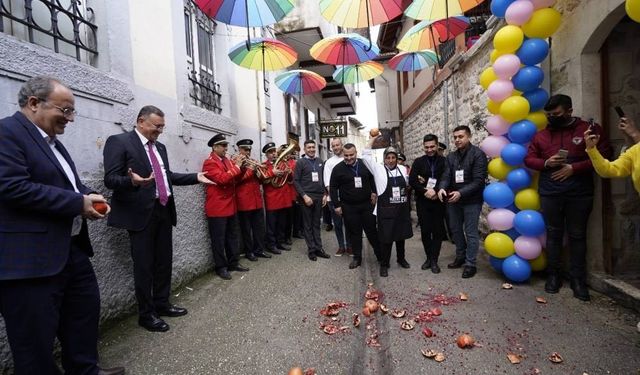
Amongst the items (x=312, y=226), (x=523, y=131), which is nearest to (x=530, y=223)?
(x=523, y=131)

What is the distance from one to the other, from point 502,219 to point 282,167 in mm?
3774

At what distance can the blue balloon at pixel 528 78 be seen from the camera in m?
3.77

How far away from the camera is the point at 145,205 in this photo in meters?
3.06

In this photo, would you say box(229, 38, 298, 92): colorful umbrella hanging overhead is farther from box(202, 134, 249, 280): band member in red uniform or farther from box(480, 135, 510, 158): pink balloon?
box(480, 135, 510, 158): pink balloon

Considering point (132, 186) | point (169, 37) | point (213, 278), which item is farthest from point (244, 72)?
point (132, 186)

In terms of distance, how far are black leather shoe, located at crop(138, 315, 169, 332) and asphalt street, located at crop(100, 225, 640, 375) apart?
0.19 ft

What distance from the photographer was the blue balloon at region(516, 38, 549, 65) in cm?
374

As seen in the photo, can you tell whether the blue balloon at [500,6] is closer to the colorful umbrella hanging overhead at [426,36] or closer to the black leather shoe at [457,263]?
the colorful umbrella hanging overhead at [426,36]

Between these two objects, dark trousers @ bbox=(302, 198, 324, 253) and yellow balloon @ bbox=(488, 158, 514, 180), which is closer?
yellow balloon @ bbox=(488, 158, 514, 180)

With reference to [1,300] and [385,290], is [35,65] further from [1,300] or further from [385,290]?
[385,290]

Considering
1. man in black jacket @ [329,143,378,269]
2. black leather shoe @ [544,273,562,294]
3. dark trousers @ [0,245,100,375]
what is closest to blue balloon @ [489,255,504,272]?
black leather shoe @ [544,273,562,294]

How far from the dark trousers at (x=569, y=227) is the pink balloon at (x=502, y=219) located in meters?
0.34

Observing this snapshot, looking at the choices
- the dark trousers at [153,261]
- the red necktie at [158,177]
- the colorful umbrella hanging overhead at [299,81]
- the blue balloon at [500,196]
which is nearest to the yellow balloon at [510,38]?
the blue balloon at [500,196]

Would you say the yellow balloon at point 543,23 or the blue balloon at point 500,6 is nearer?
the yellow balloon at point 543,23
